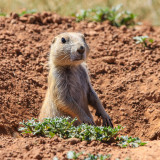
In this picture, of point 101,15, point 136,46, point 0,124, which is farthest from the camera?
point 101,15

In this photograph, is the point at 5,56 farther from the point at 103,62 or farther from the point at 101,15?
the point at 101,15

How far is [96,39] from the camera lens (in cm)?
906

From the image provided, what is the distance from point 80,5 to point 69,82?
280 inches

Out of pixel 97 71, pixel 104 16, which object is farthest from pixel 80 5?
pixel 97 71

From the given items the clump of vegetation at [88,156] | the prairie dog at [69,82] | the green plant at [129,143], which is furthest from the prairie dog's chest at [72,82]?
the clump of vegetation at [88,156]

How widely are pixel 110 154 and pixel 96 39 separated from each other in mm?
5007

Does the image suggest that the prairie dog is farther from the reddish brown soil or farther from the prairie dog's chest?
the reddish brown soil

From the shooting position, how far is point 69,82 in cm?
670

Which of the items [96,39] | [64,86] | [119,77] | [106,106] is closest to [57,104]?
[64,86]

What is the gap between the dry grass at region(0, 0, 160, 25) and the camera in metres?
12.1

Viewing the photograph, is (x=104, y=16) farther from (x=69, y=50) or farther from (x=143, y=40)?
(x=69, y=50)

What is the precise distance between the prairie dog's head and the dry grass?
5.19m

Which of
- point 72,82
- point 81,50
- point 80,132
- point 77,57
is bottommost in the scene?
point 80,132

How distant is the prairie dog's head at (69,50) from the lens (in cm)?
622
